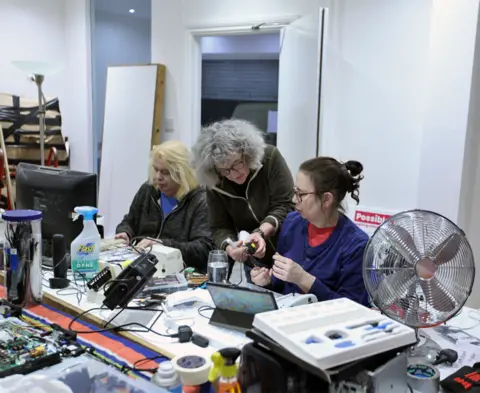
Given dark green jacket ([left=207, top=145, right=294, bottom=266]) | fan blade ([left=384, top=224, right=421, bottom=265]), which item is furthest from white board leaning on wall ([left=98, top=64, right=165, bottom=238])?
fan blade ([left=384, top=224, right=421, bottom=265])

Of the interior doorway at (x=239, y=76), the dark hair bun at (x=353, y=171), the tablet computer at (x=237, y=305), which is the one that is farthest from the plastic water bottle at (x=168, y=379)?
the interior doorway at (x=239, y=76)

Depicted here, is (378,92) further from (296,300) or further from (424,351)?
(424,351)

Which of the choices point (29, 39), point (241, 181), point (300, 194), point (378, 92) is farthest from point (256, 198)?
point (29, 39)

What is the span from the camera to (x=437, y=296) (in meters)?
1.30

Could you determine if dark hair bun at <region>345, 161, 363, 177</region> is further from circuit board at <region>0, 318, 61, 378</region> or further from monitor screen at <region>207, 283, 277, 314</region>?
circuit board at <region>0, 318, 61, 378</region>

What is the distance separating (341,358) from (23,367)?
30.8 inches

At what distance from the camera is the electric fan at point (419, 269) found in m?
1.28

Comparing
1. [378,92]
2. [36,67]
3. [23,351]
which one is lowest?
[23,351]

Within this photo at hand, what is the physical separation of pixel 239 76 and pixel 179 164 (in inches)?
109

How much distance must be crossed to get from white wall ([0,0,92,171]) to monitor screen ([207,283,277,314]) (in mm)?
4024

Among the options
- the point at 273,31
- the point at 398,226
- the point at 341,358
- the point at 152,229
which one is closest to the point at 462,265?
the point at 398,226

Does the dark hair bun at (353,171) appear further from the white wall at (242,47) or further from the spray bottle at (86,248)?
the white wall at (242,47)

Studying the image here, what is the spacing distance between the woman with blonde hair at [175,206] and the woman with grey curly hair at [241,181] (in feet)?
0.38

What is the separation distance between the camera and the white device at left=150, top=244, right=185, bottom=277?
74.5 inches
